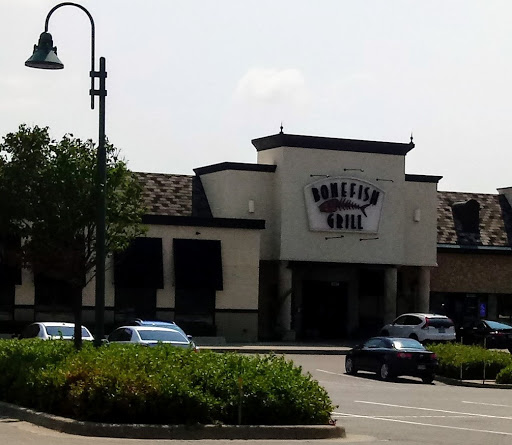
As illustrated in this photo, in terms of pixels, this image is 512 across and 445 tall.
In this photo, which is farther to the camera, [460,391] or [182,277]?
[182,277]

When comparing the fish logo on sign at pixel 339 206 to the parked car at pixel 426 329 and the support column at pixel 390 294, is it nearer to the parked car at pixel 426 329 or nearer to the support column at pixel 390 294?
the support column at pixel 390 294

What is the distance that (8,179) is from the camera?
27.2 m

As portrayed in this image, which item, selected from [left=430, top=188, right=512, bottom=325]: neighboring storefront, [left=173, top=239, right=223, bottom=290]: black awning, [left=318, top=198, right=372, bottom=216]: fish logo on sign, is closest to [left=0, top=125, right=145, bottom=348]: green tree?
[left=173, top=239, right=223, bottom=290]: black awning

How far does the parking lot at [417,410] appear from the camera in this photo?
2033 centimetres

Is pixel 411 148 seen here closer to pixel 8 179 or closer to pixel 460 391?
pixel 460 391

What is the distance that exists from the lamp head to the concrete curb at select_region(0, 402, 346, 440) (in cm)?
695

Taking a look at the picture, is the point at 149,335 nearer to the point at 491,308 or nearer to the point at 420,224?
the point at 420,224

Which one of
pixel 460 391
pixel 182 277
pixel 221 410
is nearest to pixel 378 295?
pixel 182 277

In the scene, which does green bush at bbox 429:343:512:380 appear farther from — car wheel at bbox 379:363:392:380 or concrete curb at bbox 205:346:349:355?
concrete curb at bbox 205:346:349:355

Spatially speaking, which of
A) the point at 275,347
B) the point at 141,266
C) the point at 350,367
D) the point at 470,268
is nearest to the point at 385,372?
the point at 350,367

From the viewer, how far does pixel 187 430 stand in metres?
18.2

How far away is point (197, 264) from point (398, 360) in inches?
683

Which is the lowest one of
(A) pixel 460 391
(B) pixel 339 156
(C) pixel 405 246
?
(A) pixel 460 391

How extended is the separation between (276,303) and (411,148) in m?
9.60
